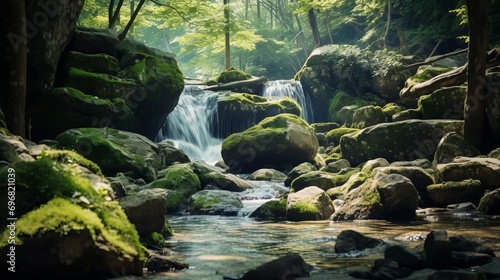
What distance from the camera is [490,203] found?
10.2m

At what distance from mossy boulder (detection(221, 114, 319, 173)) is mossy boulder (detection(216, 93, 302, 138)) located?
17.0 ft

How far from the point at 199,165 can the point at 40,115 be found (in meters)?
5.00

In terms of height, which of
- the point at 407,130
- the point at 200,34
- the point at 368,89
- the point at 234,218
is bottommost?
the point at 234,218

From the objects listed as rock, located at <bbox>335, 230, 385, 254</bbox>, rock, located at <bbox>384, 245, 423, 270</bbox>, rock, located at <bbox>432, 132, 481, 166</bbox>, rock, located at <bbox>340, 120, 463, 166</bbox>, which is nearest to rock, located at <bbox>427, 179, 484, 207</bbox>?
rock, located at <bbox>432, 132, 481, 166</bbox>

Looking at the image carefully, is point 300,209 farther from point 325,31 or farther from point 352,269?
point 325,31

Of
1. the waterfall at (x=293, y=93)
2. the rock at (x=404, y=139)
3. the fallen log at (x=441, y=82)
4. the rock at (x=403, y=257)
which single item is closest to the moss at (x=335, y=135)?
the fallen log at (x=441, y=82)

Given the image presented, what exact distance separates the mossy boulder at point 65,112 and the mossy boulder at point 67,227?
10.2 m

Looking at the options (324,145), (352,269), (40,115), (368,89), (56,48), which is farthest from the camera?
(368,89)

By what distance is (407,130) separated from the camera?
56.4 ft

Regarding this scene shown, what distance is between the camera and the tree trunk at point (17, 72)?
10.2 meters

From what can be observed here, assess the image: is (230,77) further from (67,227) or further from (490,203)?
(67,227)

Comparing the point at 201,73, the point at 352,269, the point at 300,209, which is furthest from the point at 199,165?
the point at 201,73

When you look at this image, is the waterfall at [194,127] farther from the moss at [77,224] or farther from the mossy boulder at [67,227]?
the moss at [77,224]

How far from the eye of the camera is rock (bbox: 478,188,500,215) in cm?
1010
